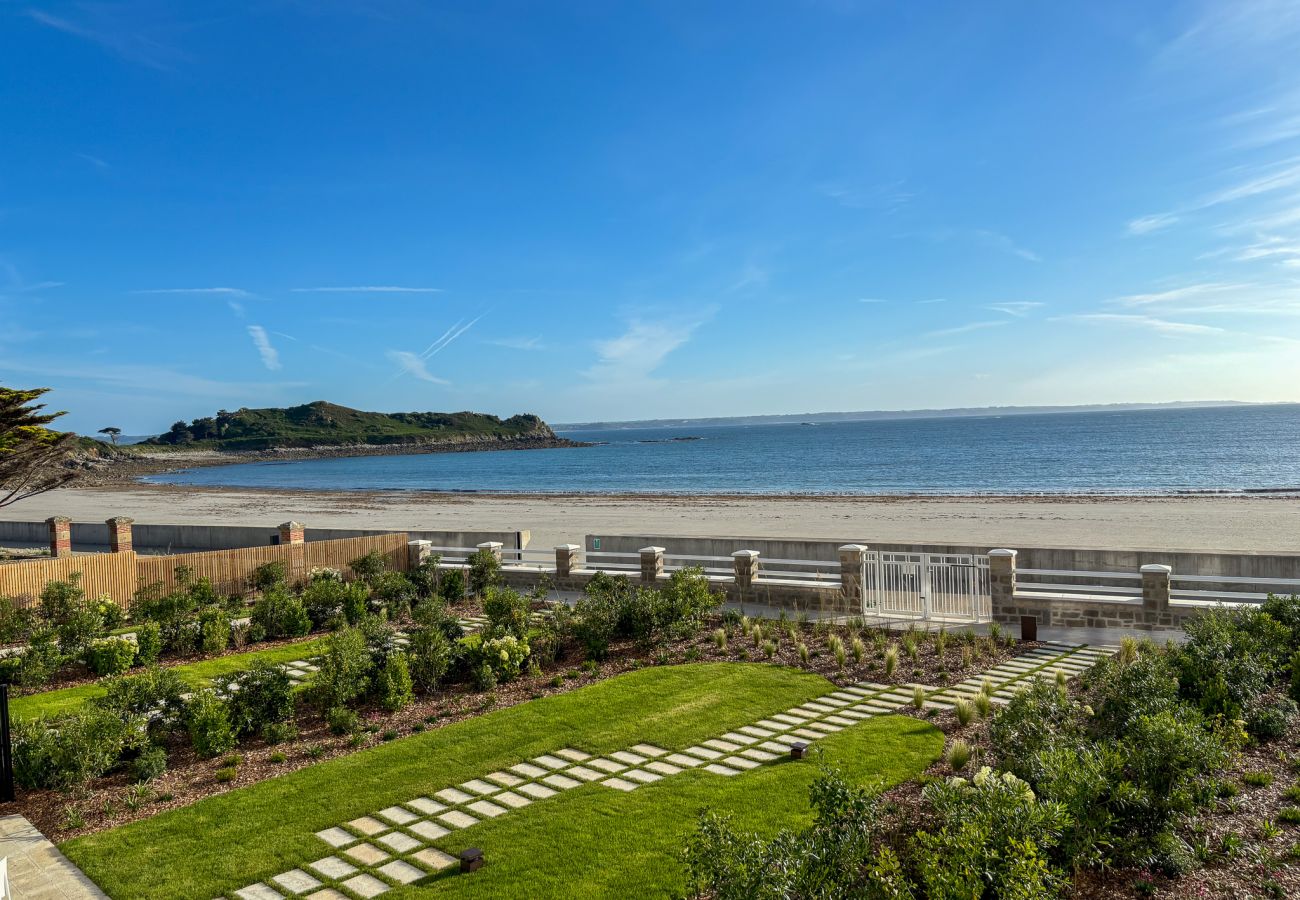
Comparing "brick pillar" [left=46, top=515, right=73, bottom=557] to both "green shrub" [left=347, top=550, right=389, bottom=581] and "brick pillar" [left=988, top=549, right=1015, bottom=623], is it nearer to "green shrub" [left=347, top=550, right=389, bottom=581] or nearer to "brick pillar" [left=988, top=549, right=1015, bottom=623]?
"green shrub" [left=347, top=550, right=389, bottom=581]

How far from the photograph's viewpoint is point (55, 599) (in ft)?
50.1

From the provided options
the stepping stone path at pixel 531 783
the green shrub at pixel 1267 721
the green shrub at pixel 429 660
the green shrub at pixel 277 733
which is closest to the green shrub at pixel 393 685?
the green shrub at pixel 429 660

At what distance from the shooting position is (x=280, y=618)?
14.8 m

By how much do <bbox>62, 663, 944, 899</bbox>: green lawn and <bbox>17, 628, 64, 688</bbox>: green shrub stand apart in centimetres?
604

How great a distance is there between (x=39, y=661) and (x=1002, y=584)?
1482 centimetres

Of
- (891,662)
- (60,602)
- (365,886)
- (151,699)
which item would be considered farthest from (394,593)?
(365,886)

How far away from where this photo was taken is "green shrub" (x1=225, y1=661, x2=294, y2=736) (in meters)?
9.05

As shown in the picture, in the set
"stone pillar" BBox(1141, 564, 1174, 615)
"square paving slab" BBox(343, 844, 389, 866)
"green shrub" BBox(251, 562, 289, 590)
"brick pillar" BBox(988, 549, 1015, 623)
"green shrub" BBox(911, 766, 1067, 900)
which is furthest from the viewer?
"green shrub" BBox(251, 562, 289, 590)

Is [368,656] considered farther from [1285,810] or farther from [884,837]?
[1285,810]

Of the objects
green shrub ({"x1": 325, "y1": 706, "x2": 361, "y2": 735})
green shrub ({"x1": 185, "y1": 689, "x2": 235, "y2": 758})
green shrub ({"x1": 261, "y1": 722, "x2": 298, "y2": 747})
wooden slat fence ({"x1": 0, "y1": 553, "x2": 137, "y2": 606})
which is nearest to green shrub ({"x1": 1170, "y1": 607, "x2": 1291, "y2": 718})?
green shrub ({"x1": 325, "y1": 706, "x2": 361, "y2": 735})

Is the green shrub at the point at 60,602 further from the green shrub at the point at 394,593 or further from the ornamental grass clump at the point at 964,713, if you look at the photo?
the ornamental grass clump at the point at 964,713

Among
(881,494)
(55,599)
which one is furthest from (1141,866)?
(881,494)

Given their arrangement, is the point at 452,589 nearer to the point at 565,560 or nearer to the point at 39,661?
the point at 565,560

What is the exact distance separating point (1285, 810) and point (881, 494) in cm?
4822
